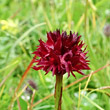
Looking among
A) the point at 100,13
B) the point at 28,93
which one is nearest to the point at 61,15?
the point at 100,13

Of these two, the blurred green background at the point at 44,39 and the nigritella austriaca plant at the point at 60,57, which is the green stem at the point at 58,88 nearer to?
the nigritella austriaca plant at the point at 60,57

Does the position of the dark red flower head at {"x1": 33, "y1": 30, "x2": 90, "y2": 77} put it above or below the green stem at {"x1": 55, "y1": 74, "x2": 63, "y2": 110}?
above

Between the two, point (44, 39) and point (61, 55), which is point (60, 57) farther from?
point (44, 39)

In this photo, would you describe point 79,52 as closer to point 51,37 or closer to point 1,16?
point 51,37

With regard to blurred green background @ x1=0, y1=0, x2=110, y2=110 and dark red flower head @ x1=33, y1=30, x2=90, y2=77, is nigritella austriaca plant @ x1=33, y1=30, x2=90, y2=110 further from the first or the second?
blurred green background @ x1=0, y1=0, x2=110, y2=110

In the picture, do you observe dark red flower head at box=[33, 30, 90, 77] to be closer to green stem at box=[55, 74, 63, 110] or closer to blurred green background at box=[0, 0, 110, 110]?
green stem at box=[55, 74, 63, 110]

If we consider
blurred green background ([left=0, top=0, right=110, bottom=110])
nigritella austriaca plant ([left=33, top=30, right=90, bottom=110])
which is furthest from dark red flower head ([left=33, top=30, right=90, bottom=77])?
blurred green background ([left=0, top=0, right=110, bottom=110])

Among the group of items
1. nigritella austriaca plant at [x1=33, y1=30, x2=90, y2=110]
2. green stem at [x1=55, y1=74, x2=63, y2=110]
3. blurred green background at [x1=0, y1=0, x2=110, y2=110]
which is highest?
blurred green background at [x1=0, y1=0, x2=110, y2=110]

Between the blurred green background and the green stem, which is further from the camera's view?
the blurred green background
